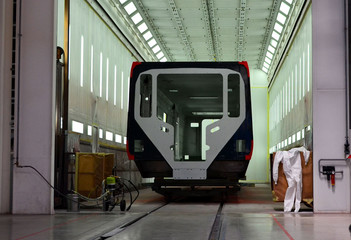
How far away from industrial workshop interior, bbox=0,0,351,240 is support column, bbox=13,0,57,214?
19 millimetres

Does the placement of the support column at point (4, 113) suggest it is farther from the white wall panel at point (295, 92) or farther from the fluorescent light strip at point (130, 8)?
the fluorescent light strip at point (130, 8)

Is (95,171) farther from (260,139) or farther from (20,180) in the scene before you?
(260,139)

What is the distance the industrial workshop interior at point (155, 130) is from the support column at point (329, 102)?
19 mm

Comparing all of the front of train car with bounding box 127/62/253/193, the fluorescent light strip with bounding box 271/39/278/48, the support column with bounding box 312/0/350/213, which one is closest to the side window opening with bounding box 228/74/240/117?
the front of train car with bounding box 127/62/253/193

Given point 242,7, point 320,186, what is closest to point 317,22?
point 320,186

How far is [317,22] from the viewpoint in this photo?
1131 centimetres

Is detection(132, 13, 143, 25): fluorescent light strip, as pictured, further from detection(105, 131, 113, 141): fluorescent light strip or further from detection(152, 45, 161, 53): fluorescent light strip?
detection(152, 45, 161, 53): fluorescent light strip

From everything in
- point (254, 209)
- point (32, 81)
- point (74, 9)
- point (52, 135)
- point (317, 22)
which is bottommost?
point (254, 209)

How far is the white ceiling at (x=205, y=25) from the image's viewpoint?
2062 cm

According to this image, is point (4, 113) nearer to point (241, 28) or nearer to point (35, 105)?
point (35, 105)

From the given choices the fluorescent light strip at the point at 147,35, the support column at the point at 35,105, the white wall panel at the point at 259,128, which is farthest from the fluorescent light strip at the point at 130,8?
the white wall panel at the point at 259,128

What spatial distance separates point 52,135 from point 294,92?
40.9 ft

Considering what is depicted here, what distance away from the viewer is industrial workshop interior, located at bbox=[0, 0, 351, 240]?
9.95m

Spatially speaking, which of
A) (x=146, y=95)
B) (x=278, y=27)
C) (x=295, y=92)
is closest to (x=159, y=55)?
(x=278, y=27)
